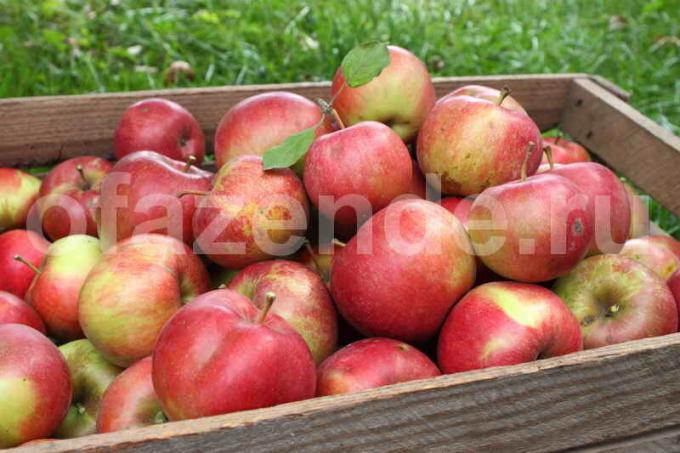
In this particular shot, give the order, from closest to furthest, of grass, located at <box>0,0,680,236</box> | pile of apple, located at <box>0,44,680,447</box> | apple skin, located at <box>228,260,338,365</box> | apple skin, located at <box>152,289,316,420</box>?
1. apple skin, located at <box>152,289,316,420</box>
2. pile of apple, located at <box>0,44,680,447</box>
3. apple skin, located at <box>228,260,338,365</box>
4. grass, located at <box>0,0,680,236</box>

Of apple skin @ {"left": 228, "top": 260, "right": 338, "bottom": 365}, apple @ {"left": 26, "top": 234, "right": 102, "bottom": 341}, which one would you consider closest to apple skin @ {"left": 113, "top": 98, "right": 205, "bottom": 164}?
apple @ {"left": 26, "top": 234, "right": 102, "bottom": 341}

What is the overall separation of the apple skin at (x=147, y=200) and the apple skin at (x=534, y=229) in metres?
0.57

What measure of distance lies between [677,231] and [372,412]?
184 centimetres

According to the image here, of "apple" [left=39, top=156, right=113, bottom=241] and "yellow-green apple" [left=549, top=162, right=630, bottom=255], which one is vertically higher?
"yellow-green apple" [left=549, top=162, right=630, bottom=255]

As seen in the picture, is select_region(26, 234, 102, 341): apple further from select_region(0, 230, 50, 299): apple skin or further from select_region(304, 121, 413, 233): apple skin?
select_region(304, 121, 413, 233): apple skin

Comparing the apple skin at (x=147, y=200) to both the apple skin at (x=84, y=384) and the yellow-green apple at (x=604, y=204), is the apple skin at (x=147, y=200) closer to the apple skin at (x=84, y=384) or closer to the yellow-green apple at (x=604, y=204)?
the apple skin at (x=84, y=384)

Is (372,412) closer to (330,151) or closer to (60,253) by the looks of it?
(330,151)

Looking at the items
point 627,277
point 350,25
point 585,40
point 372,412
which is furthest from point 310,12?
point 372,412

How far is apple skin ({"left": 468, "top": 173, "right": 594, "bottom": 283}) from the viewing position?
49.9 inches

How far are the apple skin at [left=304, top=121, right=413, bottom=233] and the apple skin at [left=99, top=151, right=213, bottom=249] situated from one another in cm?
25

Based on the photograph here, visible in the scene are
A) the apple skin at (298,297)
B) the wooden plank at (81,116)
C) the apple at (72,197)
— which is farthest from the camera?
the wooden plank at (81,116)

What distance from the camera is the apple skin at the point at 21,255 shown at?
1.70 metres

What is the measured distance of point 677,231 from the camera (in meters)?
2.53

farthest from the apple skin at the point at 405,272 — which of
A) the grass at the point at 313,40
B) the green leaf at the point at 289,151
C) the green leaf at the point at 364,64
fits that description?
the grass at the point at 313,40
